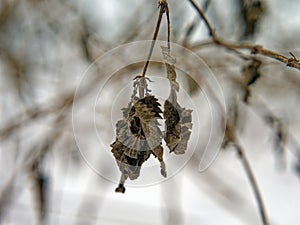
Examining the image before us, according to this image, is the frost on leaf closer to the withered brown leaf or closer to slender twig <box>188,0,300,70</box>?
the withered brown leaf

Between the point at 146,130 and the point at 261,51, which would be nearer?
the point at 146,130

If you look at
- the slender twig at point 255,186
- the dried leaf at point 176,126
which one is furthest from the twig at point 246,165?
the dried leaf at point 176,126

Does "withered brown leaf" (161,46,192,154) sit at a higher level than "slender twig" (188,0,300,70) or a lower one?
lower

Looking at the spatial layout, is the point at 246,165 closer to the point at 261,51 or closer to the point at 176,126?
the point at 261,51

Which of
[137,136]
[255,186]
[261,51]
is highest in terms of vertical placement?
[261,51]

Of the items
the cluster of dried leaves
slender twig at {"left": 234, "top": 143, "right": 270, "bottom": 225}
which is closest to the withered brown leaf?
the cluster of dried leaves

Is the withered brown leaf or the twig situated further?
the twig

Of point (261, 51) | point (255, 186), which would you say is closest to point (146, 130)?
point (261, 51)
